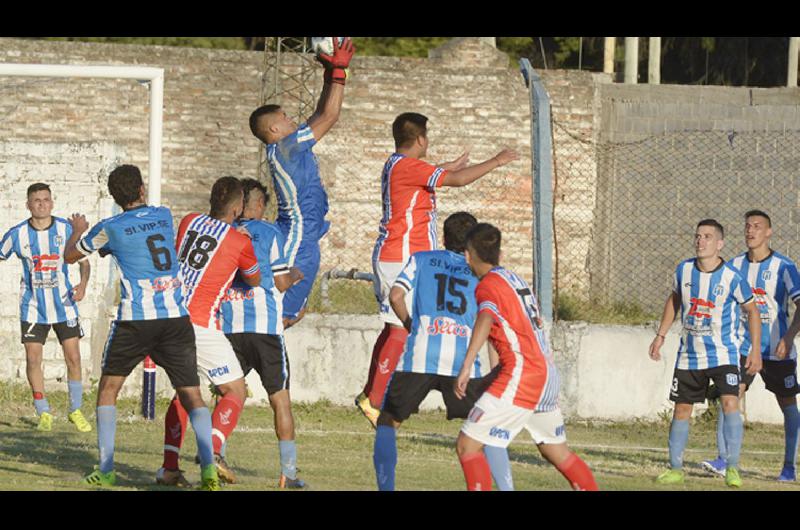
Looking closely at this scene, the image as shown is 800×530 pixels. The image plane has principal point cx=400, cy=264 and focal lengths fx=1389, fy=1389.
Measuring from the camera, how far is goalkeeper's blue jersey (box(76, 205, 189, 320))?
28.2 ft

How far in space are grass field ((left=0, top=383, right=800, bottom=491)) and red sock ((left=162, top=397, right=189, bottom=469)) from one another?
0.19 metres

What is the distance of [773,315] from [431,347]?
14.8 ft

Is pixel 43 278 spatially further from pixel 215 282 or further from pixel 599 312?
pixel 599 312

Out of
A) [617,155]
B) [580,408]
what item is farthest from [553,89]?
[580,408]

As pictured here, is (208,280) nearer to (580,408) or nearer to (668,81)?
(580,408)

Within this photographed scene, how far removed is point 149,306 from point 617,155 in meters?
13.9

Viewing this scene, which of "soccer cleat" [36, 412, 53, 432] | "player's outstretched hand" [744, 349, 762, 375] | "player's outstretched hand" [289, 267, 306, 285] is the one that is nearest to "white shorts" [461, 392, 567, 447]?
"player's outstretched hand" [289, 267, 306, 285]

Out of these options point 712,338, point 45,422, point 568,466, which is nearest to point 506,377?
point 568,466

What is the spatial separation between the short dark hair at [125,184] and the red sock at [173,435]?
1.41m

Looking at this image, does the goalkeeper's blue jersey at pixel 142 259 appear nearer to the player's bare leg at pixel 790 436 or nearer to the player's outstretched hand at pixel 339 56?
the player's outstretched hand at pixel 339 56

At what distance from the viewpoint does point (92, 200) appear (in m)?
15.0

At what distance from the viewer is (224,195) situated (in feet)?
29.3

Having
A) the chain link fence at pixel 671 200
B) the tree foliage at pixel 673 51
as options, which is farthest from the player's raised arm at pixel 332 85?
the tree foliage at pixel 673 51

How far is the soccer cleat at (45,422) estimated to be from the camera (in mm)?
12407
